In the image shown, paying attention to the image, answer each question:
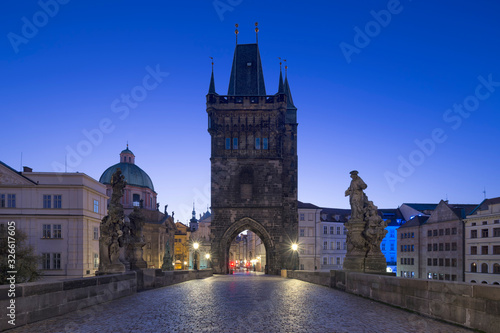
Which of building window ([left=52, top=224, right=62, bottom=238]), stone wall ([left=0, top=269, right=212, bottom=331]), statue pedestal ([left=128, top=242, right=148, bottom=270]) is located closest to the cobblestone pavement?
stone wall ([left=0, top=269, right=212, bottom=331])

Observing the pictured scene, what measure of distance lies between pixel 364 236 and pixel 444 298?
7169 mm

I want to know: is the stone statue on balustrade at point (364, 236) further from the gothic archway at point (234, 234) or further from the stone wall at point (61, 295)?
the gothic archway at point (234, 234)

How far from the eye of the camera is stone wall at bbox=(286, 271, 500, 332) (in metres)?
7.54

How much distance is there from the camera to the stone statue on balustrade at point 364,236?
15766 millimetres

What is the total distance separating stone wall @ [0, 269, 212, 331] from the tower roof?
123 ft

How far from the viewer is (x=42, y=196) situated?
4531 centimetres

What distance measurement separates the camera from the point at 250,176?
4766 cm

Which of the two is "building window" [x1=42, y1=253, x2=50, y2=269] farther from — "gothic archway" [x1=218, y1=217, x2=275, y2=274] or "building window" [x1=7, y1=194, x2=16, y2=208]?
"gothic archway" [x1=218, y1=217, x2=275, y2=274]

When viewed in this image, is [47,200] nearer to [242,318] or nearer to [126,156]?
[242,318]

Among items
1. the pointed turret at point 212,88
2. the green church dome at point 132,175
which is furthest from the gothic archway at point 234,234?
the green church dome at point 132,175

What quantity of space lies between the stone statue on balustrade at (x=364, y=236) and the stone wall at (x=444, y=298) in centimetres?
218

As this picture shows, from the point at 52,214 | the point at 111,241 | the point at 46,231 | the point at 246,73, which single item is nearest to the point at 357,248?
the point at 111,241

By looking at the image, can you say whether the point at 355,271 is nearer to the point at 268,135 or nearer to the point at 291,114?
the point at 268,135

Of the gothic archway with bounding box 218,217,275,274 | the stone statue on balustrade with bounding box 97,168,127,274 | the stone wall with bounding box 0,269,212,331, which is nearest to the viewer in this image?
the stone wall with bounding box 0,269,212,331
